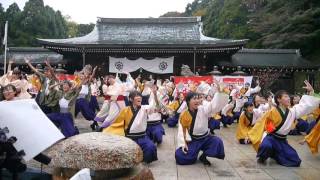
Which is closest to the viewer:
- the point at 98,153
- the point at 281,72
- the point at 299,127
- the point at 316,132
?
the point at 98,153

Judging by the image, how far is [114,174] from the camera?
3775 millimetres

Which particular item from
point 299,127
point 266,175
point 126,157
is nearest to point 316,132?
point 266,175

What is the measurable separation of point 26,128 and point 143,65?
61.3ft

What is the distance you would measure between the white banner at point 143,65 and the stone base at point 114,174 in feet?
60.7

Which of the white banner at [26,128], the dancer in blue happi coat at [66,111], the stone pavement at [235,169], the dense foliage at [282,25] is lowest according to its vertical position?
the stone pavement at [235,169]

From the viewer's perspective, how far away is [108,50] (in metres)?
21.8

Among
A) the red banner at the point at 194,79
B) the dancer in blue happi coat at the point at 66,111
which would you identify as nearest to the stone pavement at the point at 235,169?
the dancer in blue happi coat at the point at 66,111

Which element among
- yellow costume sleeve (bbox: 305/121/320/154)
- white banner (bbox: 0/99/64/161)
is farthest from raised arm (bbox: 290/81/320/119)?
white banner (bbox: 0/99/64/161)

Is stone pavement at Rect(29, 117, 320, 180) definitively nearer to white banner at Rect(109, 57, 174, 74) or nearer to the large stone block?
the large stone block

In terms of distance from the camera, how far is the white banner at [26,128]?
377 centimetres

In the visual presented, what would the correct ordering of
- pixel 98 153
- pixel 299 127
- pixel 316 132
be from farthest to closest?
pixel 299 127
pixel 316 132
pixel 98 153

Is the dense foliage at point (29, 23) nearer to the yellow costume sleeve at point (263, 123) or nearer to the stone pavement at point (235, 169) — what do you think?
the stone pavement at point (235, 169)

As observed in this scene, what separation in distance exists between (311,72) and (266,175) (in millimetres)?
18290

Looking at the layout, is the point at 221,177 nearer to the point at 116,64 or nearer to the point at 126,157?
the point at 126,157
